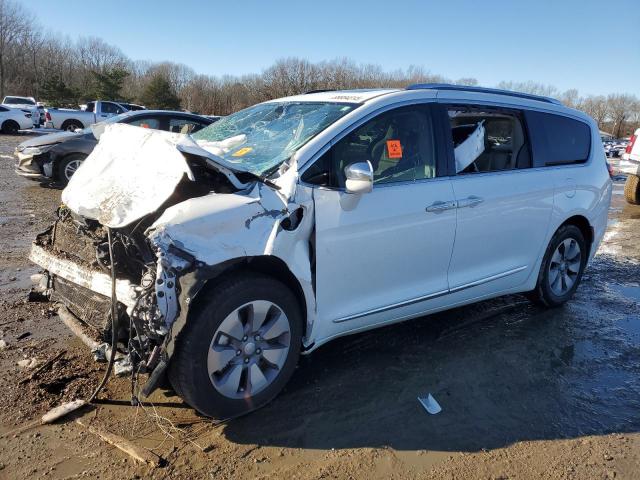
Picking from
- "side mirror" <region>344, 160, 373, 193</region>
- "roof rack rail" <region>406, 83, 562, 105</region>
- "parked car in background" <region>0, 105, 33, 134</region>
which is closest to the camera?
"side mirror" <region>344, 160, 373, 193</region>

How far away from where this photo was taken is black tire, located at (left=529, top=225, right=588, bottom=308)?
4770mm

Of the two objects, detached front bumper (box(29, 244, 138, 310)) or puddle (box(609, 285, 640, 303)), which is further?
puddle (box(609, 285, 640, 303))

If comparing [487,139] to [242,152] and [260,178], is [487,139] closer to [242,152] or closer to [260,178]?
[242,152]

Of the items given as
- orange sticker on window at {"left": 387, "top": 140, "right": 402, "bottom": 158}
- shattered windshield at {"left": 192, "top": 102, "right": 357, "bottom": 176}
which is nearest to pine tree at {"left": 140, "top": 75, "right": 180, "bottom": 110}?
shattered windshield at {"left": 192, "top": 102, "right": 357, "bottom": 176}

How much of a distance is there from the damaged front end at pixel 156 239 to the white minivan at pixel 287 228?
1 cm

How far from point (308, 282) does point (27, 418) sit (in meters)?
1.80

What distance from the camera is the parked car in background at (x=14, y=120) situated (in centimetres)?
2548

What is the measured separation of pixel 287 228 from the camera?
2.98 meters

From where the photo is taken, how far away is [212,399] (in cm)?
287

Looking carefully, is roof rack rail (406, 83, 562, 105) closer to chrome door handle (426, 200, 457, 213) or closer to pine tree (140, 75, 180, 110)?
chrome door handle (426, 200, 457, 213)

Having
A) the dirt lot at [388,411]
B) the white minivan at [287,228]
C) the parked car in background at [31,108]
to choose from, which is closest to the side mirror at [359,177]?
the white minivan at [287,228]

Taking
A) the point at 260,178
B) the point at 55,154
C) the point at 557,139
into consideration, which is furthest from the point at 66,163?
the point at 557,139

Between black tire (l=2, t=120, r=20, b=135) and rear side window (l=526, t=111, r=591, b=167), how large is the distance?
27.9m

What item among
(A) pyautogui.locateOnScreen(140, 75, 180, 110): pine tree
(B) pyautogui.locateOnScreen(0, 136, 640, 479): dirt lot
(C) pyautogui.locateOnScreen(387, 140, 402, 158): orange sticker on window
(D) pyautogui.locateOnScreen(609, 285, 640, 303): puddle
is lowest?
(B) pyautogui.locateOnScreen(0, 136, 640, 479): dirt lot
